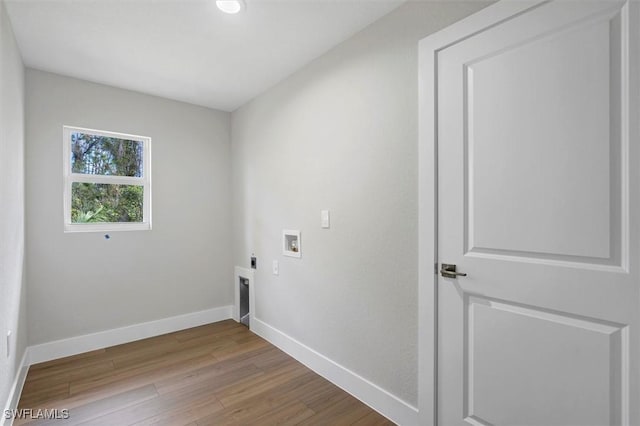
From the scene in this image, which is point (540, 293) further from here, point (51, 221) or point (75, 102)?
point (75, 102)

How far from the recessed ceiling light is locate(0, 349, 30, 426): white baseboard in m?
2.56

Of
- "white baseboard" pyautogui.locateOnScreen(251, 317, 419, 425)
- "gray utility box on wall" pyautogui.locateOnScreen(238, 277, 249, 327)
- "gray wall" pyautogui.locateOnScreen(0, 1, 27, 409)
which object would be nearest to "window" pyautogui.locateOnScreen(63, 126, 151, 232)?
"gray wall" pyautogui.locateOnScreen(0, 1, 27, 409)

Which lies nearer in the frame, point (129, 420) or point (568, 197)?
point (568, 197)

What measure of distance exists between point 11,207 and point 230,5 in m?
1.83

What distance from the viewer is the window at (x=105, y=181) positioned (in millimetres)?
2812

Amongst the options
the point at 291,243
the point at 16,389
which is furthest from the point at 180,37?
the point at 16,389

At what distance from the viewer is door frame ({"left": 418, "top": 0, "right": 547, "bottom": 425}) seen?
1.60 metres

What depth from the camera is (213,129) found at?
3588 mm

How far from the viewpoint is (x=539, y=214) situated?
1.27m

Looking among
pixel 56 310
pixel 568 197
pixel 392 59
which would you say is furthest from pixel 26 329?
pixel 568 197

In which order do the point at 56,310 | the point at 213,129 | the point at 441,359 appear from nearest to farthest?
1. the point at 441,359
2. the point at 56,310
3. the point at 213,129

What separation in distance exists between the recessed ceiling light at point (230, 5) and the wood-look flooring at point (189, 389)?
2481mm

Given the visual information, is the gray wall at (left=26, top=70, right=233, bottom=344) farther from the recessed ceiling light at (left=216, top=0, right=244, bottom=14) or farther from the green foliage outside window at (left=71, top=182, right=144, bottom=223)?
the recessed ceiling light at (left=216, top=0, right=244, bottom=14)

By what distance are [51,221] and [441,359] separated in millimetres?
3217
